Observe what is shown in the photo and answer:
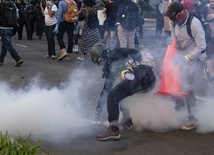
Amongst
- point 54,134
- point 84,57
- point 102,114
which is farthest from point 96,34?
point 54,134

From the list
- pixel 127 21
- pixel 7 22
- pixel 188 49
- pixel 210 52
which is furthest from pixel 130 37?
pixel 188 49

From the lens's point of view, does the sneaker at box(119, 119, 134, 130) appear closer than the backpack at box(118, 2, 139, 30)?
Yes

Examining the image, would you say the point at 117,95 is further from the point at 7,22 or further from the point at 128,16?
the point at 7,22

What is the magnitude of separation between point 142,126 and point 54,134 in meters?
1.12

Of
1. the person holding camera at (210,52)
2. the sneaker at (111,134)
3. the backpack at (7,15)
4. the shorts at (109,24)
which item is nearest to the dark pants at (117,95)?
the sneaker at (111,134)

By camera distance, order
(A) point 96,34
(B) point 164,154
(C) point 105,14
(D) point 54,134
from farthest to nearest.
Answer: (C) point 105,14
(A) point 96,34
(D) point 54,134
(B) point 164,154

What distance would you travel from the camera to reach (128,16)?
364 inches

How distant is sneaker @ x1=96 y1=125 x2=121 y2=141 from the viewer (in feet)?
16.9

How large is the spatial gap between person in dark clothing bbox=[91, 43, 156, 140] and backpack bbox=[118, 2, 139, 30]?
4.03m

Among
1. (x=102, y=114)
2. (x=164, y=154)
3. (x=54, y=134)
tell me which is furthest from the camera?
(x=102, y=114)

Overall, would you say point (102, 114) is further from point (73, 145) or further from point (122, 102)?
point (73, 145)

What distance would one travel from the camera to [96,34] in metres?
10.7

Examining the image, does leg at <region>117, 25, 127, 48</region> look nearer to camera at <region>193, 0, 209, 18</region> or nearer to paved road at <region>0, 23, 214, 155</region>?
camera at <region>193, 0, 209, 18</region>

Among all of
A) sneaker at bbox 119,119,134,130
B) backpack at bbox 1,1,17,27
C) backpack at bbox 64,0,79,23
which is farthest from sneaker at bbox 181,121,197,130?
backpack at bbox 64,0,79,23
